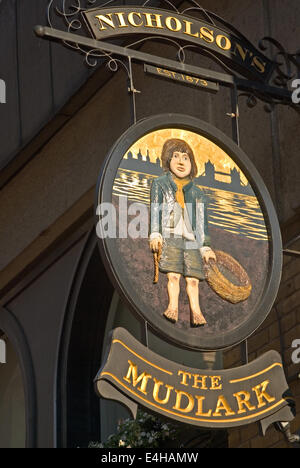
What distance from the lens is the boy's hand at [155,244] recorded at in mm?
7637

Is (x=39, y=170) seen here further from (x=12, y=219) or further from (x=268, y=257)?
(x=268, y=257)

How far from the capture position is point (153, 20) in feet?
28.0

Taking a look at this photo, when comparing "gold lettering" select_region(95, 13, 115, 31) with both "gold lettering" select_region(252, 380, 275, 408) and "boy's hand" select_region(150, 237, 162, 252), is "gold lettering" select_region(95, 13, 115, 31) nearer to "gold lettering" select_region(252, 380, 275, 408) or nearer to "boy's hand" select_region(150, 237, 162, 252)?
"boy's hand" select_region(150, 237, 162, 252)

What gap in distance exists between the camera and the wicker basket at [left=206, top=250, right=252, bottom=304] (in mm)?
7848

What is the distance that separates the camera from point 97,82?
13008 millimetres

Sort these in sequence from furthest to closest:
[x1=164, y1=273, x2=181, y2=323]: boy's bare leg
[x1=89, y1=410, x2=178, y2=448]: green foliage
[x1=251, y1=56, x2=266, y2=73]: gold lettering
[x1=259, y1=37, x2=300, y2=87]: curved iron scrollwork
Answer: [x1=89, y1=410, x2=178, y2=448]: green foliage → [x1=259, y1=37, x2=300, y2=87]: curved iron scrollwork → [x1=251, y1=56, x2=266, y2=73]: gold lettering → [x1=164, y1=273, x2=181, y2=323]: boy's bare leg

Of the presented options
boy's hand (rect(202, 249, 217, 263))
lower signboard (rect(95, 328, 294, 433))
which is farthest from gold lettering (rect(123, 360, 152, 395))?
boy's hand (rect(202, 249, 217, 263))

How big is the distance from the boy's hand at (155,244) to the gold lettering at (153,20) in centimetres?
171

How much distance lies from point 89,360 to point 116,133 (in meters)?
2.67

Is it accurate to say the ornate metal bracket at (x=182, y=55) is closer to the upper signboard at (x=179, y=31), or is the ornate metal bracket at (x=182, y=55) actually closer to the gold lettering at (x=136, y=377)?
the upper signboard at (x=179, y=31)

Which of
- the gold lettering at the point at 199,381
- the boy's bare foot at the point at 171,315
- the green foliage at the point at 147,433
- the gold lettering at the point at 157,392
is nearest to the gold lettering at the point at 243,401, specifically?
the gold lettering at the point at 199,381

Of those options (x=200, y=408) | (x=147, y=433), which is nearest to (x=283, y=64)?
(x=200, y=408)

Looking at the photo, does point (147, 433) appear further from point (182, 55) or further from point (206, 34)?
point (206, 34)

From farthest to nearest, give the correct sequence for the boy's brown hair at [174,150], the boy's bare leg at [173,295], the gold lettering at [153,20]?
the gold lettering at [153,20]
the boy's brown hair at [174,150]
the boy's bare leg at [173,295]
